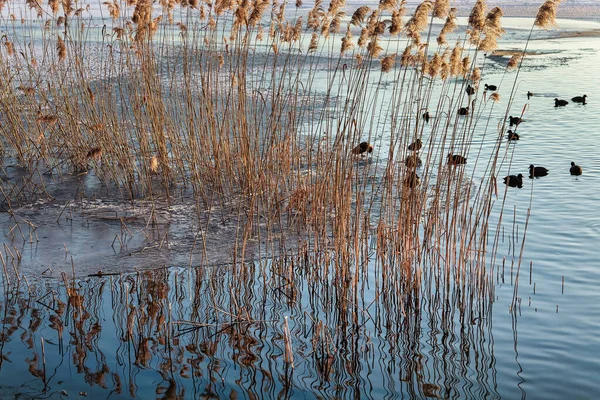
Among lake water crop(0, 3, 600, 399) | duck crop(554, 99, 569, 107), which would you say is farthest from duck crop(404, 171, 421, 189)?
duck crop(554, 99, 569, 107)

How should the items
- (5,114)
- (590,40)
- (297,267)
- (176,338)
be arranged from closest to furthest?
(176,338) < (297,267) < (5,114) < (590,40)

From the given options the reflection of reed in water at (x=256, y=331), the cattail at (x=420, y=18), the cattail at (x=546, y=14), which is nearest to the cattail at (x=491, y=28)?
the cattail at (x=546, y=14)

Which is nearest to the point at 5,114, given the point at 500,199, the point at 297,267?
the point at 297,267

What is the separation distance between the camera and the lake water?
3.05m

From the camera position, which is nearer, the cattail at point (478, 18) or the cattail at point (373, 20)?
the cattail at point (478, 18)

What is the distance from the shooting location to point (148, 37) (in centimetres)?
566

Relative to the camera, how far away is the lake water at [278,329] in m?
3.05

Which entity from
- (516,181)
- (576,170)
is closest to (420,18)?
(516,181)

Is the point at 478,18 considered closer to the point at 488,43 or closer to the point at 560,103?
the point at 488,43

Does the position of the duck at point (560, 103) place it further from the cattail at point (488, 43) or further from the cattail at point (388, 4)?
the cattail at point (388, 4)

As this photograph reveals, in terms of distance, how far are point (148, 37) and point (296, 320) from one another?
9.58ft

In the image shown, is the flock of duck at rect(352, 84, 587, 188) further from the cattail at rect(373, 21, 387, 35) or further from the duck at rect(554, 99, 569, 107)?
the cattail at rect(373, 21, 387, 35)

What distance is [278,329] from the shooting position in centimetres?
354

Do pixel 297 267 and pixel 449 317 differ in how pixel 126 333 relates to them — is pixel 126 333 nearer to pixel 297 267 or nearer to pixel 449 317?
pixel 297 267
